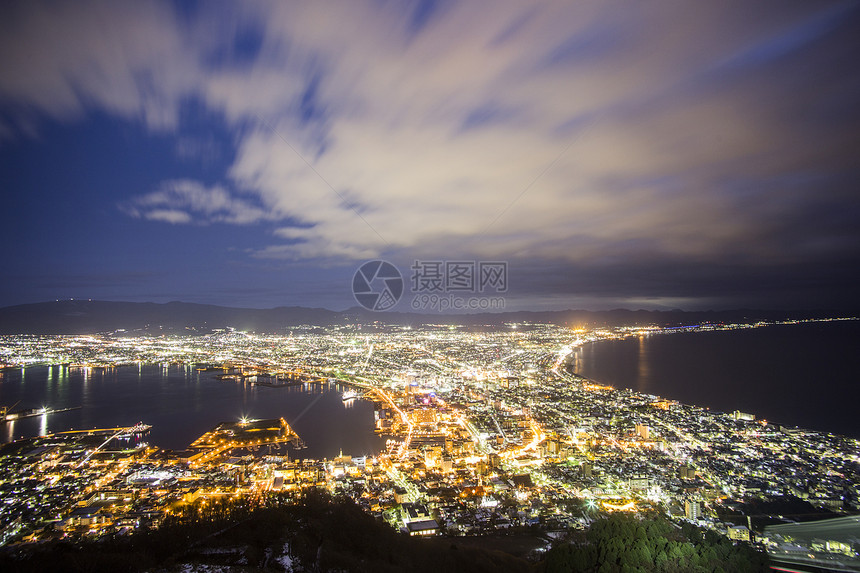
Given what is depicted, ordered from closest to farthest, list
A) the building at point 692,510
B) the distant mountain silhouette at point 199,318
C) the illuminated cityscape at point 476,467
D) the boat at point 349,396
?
the building at point 692,510
the illuminated cityscape at point 476,467
the boat at point 349,396
the distant mountain silhouette at point 199,318

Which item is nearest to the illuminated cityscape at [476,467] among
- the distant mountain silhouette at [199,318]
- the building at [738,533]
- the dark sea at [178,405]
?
the building at [738,533]

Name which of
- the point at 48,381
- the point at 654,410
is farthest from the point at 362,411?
the point at 48,381

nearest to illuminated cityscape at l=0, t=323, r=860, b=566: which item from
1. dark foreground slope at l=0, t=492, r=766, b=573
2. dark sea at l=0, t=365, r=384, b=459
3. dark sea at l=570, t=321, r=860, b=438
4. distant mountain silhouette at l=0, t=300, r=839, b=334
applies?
dark sea at l=0, t=365, r=384, b=459

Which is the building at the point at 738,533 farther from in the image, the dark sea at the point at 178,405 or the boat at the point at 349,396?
the boat at the point at 349,396

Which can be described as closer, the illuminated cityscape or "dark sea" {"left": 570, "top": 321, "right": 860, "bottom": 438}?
the illuminated cityscape

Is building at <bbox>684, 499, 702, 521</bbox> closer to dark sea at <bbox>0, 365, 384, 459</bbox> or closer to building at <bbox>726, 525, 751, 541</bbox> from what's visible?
building at <bbox>726, 525, 751, 541</bbox>

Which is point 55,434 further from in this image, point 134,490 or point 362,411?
point 362,411
